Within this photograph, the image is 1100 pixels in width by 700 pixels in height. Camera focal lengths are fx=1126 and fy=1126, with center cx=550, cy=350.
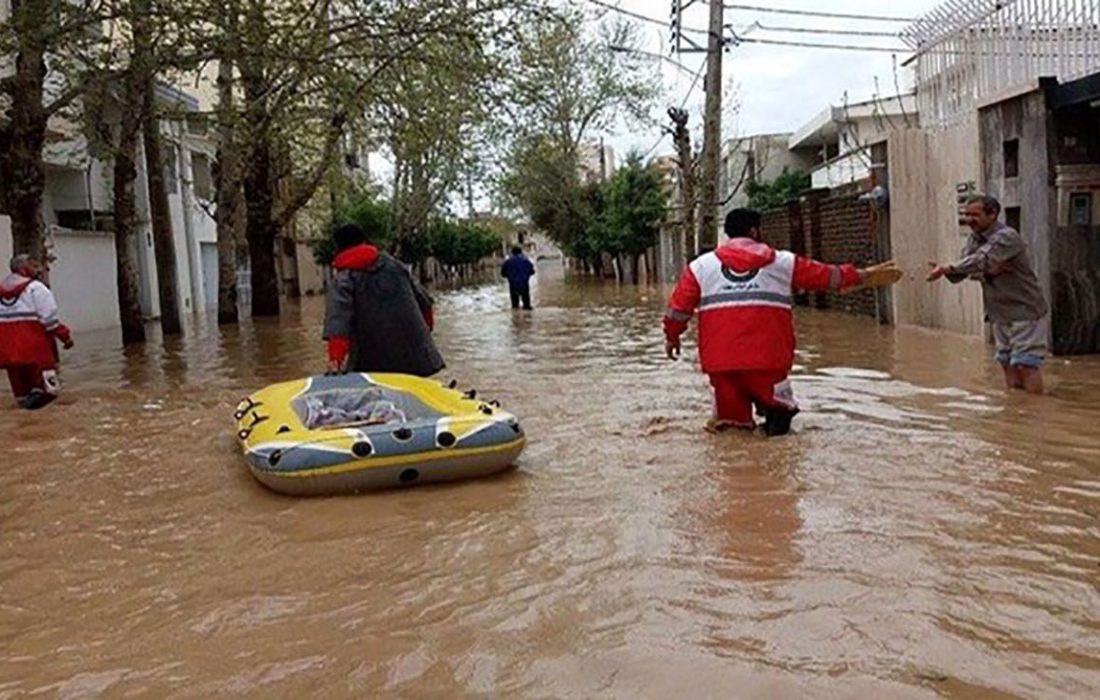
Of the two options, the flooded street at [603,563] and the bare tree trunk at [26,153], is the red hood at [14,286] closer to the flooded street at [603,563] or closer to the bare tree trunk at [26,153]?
the flooded street at [603,563]

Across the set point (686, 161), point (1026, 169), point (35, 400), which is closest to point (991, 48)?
point (1026, 169)

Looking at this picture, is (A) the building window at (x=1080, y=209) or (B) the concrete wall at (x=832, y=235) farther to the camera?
(B) the concrete wall at (x=832, y=235)

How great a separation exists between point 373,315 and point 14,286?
4034 mm

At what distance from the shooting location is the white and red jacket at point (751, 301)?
712cm

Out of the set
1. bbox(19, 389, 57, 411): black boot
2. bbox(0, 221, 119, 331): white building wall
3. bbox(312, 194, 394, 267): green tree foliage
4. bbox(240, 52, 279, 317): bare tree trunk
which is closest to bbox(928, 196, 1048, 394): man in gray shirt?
bbox(19, 389, 57, 411): black boot

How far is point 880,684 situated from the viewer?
11.3ft

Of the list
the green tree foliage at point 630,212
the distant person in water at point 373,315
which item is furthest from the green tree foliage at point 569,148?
the distant person in water at point 373,315

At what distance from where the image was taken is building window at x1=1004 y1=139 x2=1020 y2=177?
11.3 meters

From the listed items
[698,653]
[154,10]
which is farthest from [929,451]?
[154,10]

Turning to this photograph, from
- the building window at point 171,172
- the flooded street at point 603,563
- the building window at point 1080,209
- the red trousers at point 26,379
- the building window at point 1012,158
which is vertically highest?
the building window at point 171,172

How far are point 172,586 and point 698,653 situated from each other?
240cm

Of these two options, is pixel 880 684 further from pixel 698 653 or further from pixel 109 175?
pixel 109 175

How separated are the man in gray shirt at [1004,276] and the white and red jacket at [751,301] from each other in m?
1.43

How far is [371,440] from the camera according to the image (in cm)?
630
